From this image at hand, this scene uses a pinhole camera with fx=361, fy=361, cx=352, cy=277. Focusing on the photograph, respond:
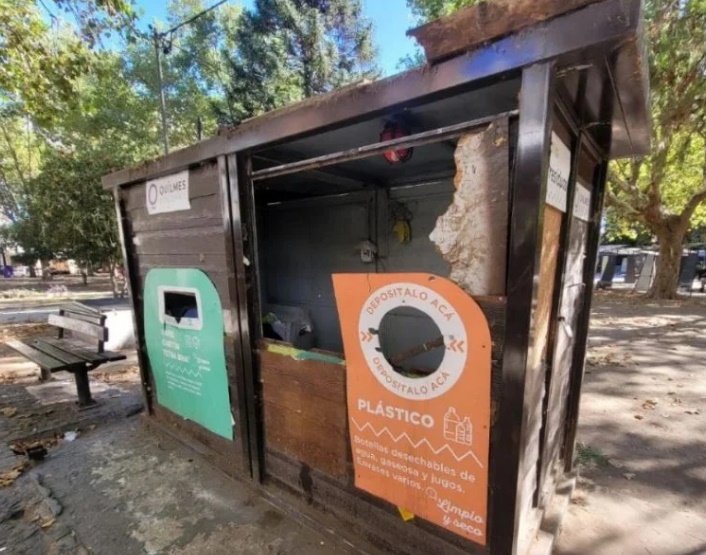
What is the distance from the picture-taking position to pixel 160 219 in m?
2.93

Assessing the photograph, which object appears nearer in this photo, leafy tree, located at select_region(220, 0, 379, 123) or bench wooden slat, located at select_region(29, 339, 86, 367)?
bench wooden slat, located at select_region(29, 339, 86, 367)

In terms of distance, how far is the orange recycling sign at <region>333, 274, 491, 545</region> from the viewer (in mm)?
1553

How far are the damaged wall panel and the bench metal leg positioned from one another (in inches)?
168

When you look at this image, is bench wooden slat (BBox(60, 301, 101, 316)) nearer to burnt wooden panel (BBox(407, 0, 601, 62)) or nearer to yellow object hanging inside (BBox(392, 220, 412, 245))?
yellow object hanging inside (BBox(392, 220, 412, 245))

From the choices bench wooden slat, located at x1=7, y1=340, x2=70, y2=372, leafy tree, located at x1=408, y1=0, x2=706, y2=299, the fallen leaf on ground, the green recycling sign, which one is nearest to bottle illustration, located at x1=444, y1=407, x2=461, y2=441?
the green recycling sign

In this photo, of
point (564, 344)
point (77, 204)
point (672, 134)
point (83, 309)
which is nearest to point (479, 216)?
point (564, 344)

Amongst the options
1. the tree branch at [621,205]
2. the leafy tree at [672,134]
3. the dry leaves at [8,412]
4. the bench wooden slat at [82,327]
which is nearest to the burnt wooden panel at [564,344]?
the bench wooden slat at [82,327]

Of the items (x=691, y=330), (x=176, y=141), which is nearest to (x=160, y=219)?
(x=691, y=330)

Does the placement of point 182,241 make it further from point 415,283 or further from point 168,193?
point 415,283

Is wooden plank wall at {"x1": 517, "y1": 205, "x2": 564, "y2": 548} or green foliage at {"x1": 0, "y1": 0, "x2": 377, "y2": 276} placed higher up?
green foliage at {"x1": 0, "y1": 0, "x2": 377, "y2": 276}

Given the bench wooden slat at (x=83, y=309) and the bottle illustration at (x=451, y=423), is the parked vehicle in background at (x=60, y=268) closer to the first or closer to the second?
the bench wooden slat at (x=83, y=309)

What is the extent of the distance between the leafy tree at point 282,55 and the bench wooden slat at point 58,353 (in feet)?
31.7

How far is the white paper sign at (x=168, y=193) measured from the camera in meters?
2.67

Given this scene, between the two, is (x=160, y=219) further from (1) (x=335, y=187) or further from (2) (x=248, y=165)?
(1) (x=335, y=187)
